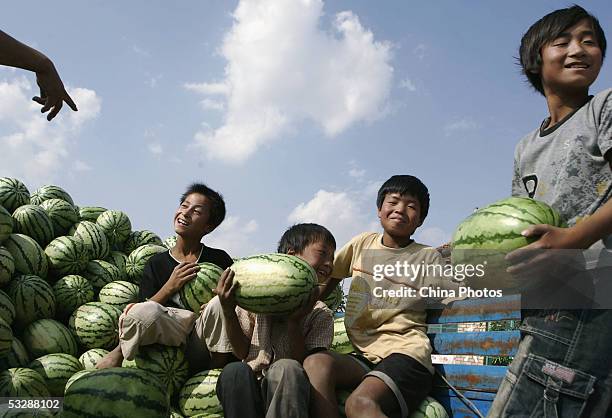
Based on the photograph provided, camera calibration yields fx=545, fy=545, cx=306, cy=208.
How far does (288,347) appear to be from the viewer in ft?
10.5

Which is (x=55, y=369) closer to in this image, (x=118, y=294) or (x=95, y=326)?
(x=95, y=326)

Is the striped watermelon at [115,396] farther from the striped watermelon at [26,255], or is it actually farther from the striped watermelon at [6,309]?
the striped watermelon at [26,255]

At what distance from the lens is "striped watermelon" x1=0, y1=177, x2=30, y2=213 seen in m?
6.22

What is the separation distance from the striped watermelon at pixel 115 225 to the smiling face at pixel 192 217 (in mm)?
2954

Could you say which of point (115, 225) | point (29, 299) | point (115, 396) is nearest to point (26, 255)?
point (29, 299)

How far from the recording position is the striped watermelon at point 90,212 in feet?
Result: 23.5

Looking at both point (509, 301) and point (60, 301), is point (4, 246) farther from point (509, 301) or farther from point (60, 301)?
point (509, 301)

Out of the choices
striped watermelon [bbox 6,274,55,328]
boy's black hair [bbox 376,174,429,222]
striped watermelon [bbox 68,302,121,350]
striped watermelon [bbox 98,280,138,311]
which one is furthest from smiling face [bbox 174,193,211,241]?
striped watermelon [bbox 6,274,55,328]

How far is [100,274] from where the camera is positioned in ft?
19.9

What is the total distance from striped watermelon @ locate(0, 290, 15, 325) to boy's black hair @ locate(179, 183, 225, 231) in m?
1.87

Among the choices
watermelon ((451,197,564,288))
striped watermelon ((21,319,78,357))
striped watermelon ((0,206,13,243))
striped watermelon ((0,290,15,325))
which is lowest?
striped watermelon ((21,319,78,357))

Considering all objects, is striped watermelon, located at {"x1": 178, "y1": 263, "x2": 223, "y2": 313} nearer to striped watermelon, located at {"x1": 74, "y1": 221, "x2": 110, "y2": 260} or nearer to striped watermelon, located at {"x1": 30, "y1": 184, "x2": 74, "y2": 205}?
striped watermelon, located at {"x1": 74, "y1": 221, "x2": 110, "y2": 260}

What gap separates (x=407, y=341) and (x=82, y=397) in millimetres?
1790

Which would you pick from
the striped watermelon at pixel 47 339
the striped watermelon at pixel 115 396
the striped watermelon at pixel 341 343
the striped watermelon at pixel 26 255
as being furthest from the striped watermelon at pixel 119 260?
the striped watermelon at pixel 115 396
